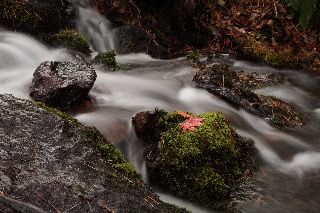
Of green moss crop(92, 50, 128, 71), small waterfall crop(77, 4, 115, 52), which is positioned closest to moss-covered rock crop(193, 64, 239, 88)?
green moss crop(92, 50, 128, 71)

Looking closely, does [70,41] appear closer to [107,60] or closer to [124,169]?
[107,60]

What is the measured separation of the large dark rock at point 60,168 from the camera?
8.10ft

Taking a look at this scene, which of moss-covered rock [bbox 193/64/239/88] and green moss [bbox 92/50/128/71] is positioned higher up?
green moss [bbox 92/50/128/71]

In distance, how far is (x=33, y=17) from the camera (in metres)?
7.07

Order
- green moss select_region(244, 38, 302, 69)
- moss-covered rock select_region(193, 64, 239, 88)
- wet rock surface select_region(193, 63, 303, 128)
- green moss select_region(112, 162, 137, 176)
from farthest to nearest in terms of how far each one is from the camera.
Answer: green moss select_region(244, 38, 302, 69)
moss-covered rock select_region(193, 64, 239, 88)
wet rock surface select_region(193, 63, 303, 128)
green moss select_region(112, 162, 137, 176)

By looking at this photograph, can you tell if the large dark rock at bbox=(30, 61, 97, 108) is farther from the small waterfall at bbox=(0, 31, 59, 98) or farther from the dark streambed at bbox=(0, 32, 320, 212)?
the small waterfall at bbox=(0, 31, 59, 98)

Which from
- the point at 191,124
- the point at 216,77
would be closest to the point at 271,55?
the point at 216,77

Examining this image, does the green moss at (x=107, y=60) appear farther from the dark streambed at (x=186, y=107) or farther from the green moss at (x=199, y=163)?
the green moss at (x=199, y=163)

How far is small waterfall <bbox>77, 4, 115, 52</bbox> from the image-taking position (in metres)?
8.01

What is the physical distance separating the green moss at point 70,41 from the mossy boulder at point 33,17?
201 mm

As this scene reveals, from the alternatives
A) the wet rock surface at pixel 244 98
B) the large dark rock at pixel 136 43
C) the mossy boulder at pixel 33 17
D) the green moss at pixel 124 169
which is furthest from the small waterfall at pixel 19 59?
the wet rock surface at pixel 244 98

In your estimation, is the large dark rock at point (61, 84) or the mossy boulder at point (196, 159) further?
the large dark rock at point (61, 84)

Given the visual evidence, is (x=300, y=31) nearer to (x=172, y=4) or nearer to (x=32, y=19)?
(x=172, y=4)

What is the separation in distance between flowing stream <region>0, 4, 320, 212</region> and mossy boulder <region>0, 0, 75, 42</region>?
227 millimetres
